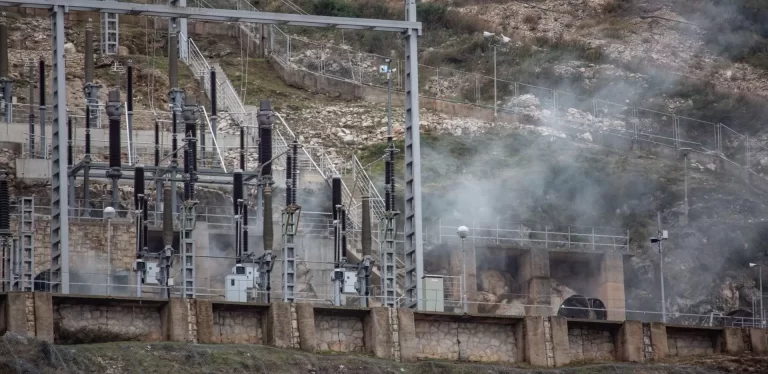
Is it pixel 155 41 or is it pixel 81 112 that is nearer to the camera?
pixel 81 112

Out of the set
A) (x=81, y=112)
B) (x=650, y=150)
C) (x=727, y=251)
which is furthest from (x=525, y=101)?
(x=81, y=112)

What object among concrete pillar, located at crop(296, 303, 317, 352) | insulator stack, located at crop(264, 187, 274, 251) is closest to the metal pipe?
insulator stack, located at crop(264, 187, 274, 251)

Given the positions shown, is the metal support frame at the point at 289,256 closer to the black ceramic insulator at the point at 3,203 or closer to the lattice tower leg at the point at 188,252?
the lattice tower leg at the point at 188,252

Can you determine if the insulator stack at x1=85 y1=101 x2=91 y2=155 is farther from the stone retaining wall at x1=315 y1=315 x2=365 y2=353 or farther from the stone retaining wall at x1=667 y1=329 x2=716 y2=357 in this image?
the stone retaining wall at x1=667 y1=329 x2=716 y2=357

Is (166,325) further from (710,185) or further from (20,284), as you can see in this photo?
(710,185)

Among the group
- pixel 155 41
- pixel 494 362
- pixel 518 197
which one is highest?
pixel 155 41

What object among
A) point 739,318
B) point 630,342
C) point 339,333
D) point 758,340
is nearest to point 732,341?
point 758,340

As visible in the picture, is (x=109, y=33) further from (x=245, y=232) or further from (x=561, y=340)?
(x=561, y=340)

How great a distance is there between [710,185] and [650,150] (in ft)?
19.9

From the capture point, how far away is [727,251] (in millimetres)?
98500

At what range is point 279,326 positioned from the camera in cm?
7631

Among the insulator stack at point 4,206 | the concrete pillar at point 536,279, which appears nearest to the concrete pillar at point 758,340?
the concrete pillar at point 536,279

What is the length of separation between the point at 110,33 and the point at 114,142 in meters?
28.7

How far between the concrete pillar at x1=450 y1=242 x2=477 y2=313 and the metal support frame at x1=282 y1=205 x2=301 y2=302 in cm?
1358
